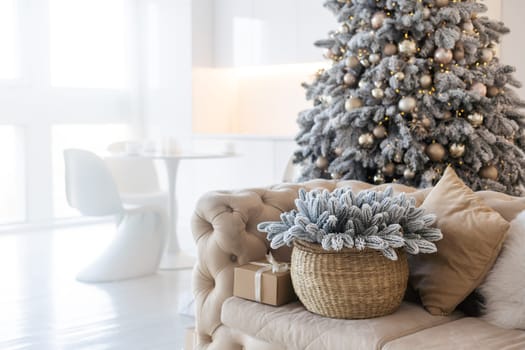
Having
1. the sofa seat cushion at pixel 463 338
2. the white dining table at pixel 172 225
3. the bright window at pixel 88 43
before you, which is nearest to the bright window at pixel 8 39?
the bright window at pixel 88 43

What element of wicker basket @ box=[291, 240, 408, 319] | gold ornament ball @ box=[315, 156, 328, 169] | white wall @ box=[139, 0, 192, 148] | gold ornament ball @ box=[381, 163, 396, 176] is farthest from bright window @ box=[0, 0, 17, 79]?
wicker basket @ box=[291, 240, 408, 319]

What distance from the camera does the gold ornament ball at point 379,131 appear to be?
310 cm

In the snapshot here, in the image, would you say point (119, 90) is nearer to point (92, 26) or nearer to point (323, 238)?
point (92, 26)

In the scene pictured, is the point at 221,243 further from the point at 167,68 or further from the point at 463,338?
the point at 167,68

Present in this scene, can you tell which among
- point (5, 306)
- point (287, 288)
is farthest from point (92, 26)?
point (287, 288)

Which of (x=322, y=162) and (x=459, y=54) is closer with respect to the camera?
(x=459, y=54)

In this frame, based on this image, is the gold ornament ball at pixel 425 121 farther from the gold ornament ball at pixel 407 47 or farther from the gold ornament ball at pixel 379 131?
the gold ornament ball at pixel 407 47

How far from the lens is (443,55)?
2998mm

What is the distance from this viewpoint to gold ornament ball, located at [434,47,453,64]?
118 inches

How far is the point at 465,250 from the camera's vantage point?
2.05 meters

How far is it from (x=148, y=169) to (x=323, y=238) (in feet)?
11.5

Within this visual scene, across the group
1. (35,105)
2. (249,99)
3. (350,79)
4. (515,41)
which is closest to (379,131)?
(350,79)

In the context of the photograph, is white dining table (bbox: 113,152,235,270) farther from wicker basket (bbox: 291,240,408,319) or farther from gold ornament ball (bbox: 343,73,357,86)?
wicker basket (bbox: 291,240,408,319)

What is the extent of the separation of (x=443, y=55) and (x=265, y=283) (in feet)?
4.89
